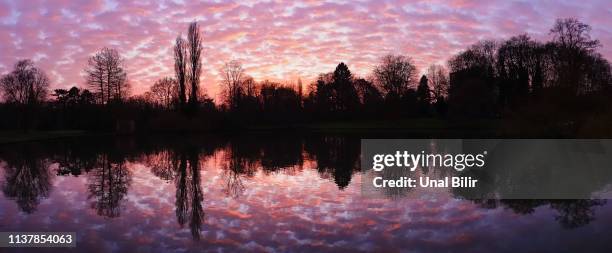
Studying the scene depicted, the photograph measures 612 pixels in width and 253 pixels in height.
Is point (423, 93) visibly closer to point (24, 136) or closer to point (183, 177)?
point (24, 136)

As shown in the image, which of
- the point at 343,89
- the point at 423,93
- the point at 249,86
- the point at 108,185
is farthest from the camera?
the point at 249,86

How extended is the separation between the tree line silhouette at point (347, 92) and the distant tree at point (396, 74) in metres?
0.18

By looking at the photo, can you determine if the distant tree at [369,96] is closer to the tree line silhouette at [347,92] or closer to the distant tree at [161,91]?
the tree line silhouette at [347,92]

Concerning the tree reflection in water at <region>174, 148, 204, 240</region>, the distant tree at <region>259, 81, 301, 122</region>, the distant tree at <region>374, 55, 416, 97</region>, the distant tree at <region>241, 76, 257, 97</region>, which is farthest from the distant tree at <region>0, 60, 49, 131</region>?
the distant tree at <region>374, 55, 416, 97</region>

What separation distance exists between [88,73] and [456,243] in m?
61.2

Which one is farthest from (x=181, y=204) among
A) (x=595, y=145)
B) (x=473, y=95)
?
(x=473, y=95)

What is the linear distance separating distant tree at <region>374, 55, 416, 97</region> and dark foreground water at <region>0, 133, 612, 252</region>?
209 ft

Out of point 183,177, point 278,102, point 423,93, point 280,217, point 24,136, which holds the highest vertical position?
point 423,93

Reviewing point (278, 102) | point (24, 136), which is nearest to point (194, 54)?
point (24, 136)

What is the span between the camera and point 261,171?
16.8 metres

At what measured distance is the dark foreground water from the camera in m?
7.17

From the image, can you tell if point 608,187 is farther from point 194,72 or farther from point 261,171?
point 194,72

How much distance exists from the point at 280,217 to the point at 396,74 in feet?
232

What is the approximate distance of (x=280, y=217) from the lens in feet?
30.0
